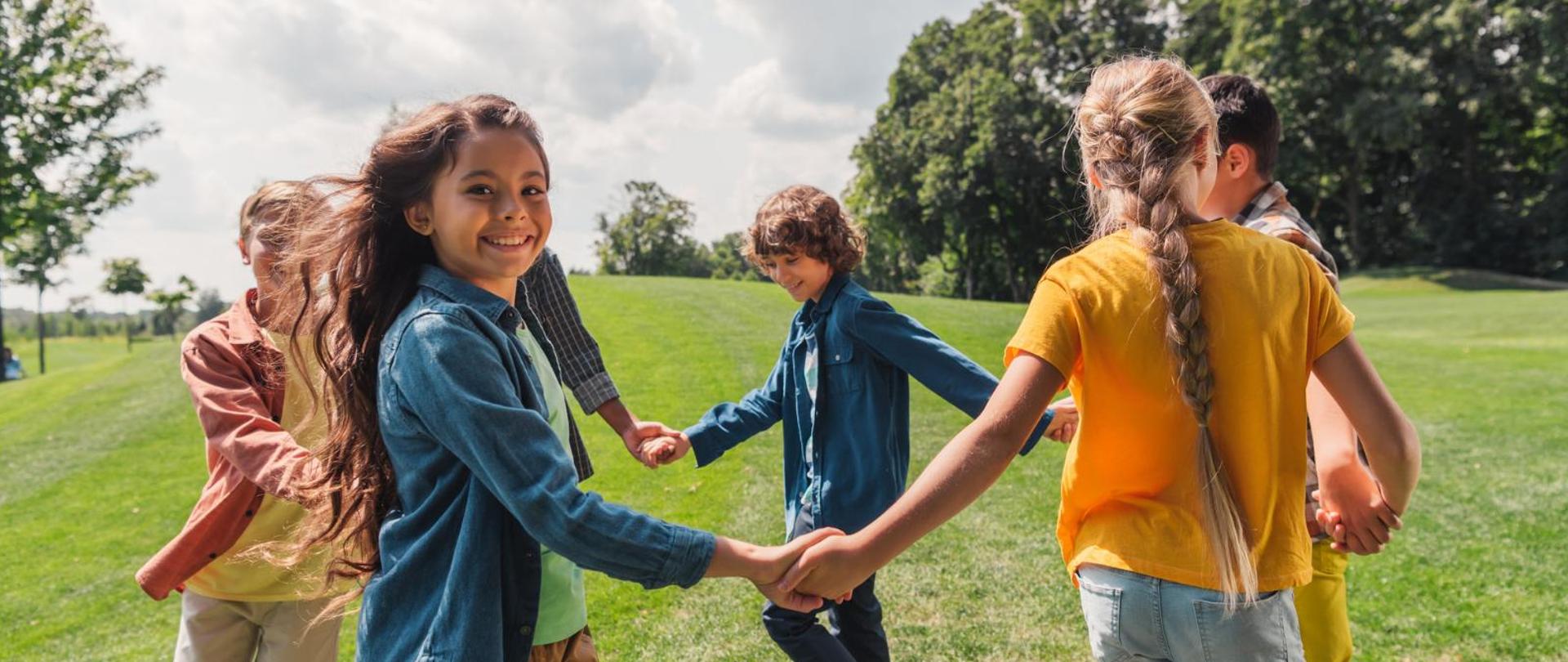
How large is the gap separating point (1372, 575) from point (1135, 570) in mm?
4795

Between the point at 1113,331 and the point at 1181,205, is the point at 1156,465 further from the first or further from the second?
the point at 1181,205

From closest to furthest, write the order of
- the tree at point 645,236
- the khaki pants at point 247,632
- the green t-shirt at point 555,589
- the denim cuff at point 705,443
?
the green t-shirt at point 555,589, the khaki pants at point 247,632, the denim cuff at point 705,443, the tree at point 645,236

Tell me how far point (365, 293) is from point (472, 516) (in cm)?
58

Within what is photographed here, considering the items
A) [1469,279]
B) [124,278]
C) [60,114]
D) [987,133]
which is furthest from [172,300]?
[1469,279]

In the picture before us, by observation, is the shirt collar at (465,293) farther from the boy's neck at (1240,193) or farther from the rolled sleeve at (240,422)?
the boy's neck at (1240,193)

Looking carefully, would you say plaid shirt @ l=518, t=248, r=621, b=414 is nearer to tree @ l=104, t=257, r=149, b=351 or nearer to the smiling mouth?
the smiling mouth

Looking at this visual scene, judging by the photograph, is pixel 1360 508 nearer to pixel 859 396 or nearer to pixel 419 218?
pixel 859 396

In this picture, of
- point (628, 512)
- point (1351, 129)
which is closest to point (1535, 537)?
point (628, 512)

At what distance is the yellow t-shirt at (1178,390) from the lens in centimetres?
174

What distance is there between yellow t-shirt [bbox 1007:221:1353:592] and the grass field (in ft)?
9.54

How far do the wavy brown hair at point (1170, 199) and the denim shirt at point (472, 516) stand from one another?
3.16 feet

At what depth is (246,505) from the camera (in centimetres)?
260

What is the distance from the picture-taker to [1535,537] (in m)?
6.08

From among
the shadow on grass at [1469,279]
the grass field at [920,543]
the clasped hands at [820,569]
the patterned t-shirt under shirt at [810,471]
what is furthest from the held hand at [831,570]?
the shadow on grass at [1469,279]
